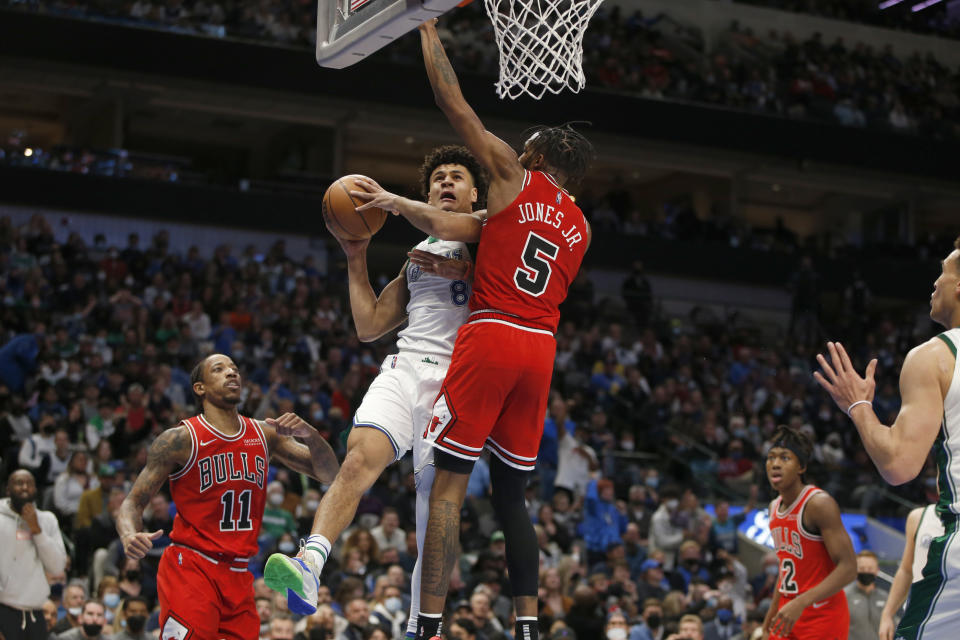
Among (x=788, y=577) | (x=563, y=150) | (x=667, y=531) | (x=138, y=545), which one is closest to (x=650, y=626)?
(x=667, y=531)

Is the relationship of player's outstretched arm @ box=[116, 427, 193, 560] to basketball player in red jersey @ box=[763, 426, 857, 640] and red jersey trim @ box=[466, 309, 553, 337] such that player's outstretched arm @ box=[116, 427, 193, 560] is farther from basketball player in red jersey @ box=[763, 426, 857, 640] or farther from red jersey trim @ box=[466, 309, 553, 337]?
basketball player in red jersey @ box=[763, 426, 857, 640]

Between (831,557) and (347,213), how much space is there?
3.94m

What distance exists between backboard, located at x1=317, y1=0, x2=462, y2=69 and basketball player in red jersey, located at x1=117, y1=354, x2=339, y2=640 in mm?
2051

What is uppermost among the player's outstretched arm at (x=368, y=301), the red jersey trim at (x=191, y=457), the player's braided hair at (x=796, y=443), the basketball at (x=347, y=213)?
the basketball at (x=347, y=213)

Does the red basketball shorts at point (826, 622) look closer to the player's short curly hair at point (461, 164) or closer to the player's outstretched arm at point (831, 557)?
the player's outstretched arm at point (831, 557)

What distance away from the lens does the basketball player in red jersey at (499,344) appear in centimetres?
523

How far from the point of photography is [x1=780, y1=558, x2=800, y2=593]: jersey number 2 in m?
7.33

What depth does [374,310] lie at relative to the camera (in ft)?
19.9

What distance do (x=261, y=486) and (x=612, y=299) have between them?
1708cm

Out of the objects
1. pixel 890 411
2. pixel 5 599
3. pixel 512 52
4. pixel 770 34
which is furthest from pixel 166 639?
pixel 770 34

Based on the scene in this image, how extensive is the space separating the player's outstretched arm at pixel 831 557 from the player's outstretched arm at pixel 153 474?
12.5ft

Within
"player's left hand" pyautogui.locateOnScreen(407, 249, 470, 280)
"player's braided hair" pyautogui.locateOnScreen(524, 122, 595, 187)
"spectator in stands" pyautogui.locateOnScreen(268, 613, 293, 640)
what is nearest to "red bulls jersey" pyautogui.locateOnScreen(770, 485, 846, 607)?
"player's braided hair" pyautogui.locateOnScreen(524, 122, 595, 187)

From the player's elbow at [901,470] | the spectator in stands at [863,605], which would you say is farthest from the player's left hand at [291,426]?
the spectator in stands at [863,605]

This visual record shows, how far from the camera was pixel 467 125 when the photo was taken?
5.19m
